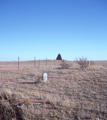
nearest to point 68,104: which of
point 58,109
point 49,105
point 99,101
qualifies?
point 58,109

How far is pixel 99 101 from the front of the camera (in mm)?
5945

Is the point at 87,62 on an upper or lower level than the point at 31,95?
upper

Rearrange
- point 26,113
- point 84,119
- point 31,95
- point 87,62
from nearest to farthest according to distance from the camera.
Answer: point 84,119, point 26,113, point 31,95, point 87,62

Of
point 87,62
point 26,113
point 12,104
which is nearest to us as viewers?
point 26,113

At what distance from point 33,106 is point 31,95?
58.2 inches

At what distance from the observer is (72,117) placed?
15.1ft

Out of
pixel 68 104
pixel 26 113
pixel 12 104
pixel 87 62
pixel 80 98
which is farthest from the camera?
pixel 87 62

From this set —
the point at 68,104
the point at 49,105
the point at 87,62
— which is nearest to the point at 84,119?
the point at 68,104

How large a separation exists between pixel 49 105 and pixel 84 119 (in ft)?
5.56

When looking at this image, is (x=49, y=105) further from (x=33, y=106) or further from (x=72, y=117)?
(x=72, y=117)

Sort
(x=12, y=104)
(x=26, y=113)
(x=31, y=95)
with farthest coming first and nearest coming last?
(x=31, y=95) < (x=12, y=104) < (x=26, y=113)

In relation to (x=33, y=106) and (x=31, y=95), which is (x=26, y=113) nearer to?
(x=33, y=106)

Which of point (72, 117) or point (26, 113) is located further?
point (26, 113)

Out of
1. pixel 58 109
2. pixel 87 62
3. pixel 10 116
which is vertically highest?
pixel 87 62
